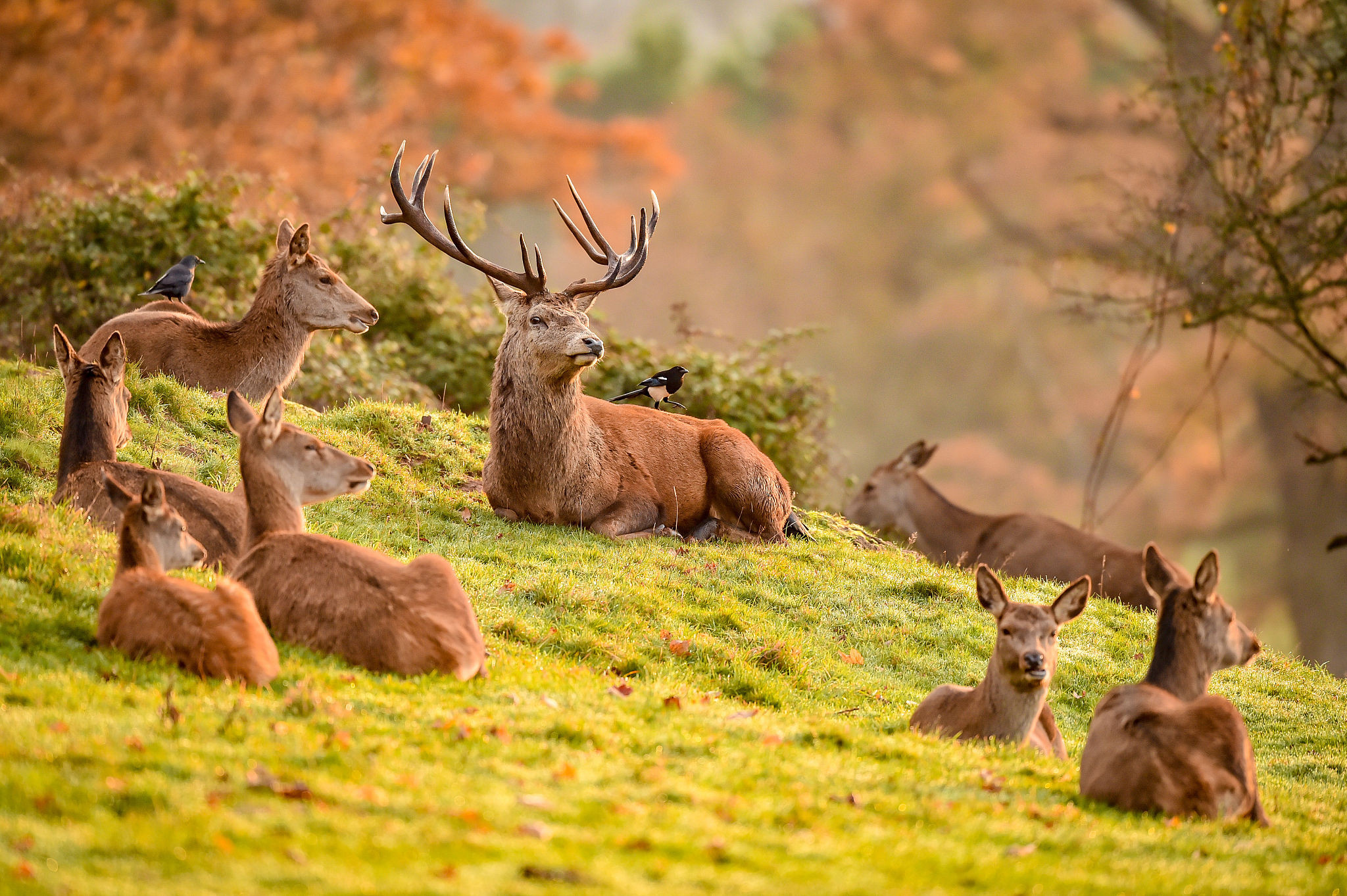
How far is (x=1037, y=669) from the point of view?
7.45 metres

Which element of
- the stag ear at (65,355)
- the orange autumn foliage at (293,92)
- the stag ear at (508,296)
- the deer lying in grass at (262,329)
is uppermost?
the orange autumn foliage at (293,92)

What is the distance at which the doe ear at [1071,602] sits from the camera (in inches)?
304

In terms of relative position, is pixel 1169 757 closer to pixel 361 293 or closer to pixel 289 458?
pixel 289 458

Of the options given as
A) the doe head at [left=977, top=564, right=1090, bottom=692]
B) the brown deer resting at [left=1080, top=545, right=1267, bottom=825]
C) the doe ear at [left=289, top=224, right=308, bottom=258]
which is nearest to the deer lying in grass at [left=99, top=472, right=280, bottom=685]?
the brown deer resting at [left=1080, top=545, right=1267, bottom=825]

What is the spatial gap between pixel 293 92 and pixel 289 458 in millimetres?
26182

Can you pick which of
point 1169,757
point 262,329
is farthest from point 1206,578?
point 262,329

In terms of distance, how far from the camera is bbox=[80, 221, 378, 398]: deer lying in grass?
12.0m

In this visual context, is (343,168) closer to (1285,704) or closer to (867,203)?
(867,203)

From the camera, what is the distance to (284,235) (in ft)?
41.4

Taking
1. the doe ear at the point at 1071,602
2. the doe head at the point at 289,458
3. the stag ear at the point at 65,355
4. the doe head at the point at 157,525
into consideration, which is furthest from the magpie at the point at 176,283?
the doe ear at the point at 1071,602

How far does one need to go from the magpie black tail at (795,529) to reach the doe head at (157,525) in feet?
20.7

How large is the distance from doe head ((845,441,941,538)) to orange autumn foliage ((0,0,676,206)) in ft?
40.0

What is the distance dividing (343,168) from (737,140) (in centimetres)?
2116

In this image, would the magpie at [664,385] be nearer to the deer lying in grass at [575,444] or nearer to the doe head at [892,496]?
the deer lying in grass at [575,444]
